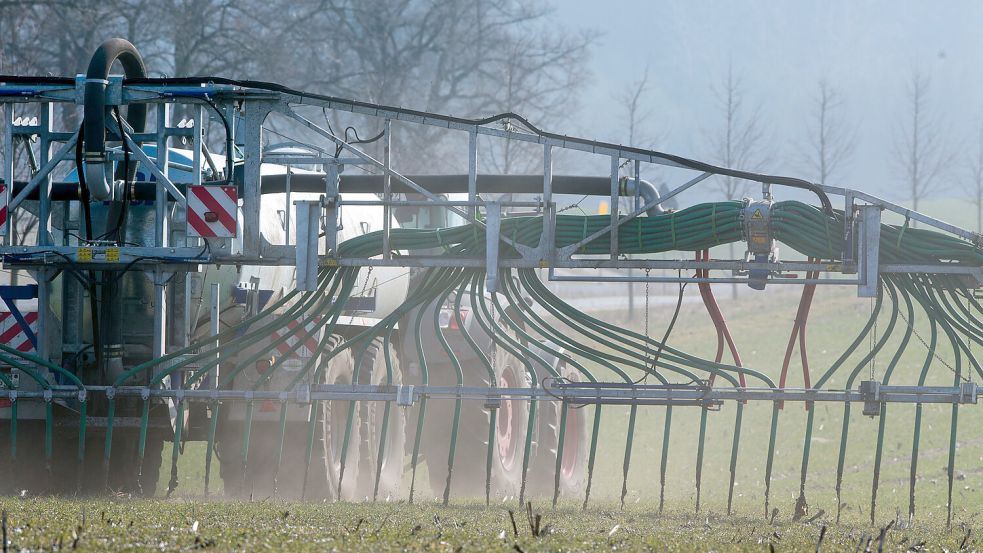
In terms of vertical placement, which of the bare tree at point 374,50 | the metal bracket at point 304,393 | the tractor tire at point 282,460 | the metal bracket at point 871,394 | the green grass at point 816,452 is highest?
the bare tree at point 374,50

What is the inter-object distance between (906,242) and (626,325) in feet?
71.2

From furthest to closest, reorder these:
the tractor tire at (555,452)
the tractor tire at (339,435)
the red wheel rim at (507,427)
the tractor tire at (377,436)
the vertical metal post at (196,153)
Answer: the tractor tire at (555,452) → the red wheel rim at (507,427) → the tractor tire at (377,436) → the tractor tire at (339,435) → the vertical metal post at (196,153)

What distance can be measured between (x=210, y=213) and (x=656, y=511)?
4245mm

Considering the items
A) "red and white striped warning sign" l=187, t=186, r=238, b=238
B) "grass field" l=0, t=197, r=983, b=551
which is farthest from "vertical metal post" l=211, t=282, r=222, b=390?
"grass field" l=0, t=197, r=983, b=551

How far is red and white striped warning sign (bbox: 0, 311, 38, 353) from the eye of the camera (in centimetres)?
1138

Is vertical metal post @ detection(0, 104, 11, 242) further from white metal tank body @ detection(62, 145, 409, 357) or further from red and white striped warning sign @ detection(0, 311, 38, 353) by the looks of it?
red and white striped warning sign @ detection(0, 311, 38, 353)

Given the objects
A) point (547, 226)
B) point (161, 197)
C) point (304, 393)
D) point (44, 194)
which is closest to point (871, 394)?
point (547, 226)

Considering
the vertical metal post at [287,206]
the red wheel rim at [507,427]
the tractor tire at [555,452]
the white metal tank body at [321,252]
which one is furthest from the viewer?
the tractor tire at [555,452]

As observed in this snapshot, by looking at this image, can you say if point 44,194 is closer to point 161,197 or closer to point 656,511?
point 161,197

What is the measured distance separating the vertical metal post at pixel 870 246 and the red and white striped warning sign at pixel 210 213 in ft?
16.4

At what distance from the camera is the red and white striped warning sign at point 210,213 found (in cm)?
1079

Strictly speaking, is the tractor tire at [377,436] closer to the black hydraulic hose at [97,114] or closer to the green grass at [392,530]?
the green grass at [392,530]

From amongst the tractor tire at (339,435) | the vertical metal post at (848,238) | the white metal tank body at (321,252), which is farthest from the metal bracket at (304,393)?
the vertical metal post at (848,238)

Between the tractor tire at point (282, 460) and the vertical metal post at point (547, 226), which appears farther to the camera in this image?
the tractor tire at point (282, 460)
